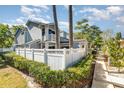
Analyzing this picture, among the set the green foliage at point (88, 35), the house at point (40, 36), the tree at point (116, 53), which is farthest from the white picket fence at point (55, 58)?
the green foliage at point (88, 35)

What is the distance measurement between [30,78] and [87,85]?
7.09 feet

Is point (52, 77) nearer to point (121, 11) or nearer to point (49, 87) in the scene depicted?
point (49, 87)

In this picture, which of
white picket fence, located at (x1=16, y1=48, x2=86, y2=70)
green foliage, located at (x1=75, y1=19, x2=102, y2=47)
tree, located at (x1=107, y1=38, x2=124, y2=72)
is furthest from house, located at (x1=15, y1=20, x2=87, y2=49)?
green foliage, located at (x1=75, y1=19, x2=102, y2=47)

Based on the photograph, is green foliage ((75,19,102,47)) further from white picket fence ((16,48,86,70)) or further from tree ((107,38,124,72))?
white picket fence ((16,48,86,70))

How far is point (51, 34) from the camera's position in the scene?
15.2m

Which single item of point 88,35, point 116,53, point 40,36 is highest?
point 88,35

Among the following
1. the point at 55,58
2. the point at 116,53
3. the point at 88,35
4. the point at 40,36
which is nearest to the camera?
the point at 55,58

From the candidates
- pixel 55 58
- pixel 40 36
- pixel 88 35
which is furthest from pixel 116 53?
pixel 88 35

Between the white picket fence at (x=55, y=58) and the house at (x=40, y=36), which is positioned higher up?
the house at (x=40, y=36)

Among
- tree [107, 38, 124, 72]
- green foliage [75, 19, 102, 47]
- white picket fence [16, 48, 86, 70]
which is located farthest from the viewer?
green foliage [75, 19, 102, 47]

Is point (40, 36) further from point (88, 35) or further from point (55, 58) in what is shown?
point (88, 35)

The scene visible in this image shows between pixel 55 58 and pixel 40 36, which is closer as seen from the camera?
pixel 55 58

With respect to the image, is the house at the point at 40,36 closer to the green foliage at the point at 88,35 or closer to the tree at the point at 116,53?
the tree at the point at 116,53

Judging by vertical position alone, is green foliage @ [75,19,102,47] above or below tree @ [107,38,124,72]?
above
